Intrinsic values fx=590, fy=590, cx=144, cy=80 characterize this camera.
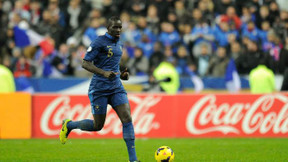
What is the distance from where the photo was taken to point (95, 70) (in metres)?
9.37

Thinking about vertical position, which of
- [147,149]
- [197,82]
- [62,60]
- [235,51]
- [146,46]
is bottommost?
[147,149]

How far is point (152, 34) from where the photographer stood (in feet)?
69.8

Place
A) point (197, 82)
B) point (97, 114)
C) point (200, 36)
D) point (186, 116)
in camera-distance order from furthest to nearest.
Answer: point (200, 36)
point (197, 82)
point (186, 116)
point (97, 114)

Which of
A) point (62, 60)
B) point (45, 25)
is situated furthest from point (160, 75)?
point (45, 25)

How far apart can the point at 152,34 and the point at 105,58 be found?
11.8m

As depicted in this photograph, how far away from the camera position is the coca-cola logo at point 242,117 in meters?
16.1

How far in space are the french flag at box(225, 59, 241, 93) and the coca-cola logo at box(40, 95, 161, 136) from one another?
391cm

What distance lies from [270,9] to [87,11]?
6.89m

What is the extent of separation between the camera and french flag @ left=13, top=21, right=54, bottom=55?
20.5 m

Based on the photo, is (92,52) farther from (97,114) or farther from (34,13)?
(34,13)

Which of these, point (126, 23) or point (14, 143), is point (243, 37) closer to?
point (126, 23)

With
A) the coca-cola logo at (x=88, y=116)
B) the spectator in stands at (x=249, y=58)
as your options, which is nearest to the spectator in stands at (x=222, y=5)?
the spectator in stands at (x=249, y=58)

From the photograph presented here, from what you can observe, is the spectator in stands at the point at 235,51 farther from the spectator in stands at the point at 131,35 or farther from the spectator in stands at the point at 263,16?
the spectator in stands at the point at 131,35

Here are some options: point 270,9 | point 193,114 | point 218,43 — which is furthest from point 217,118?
point 270,9
